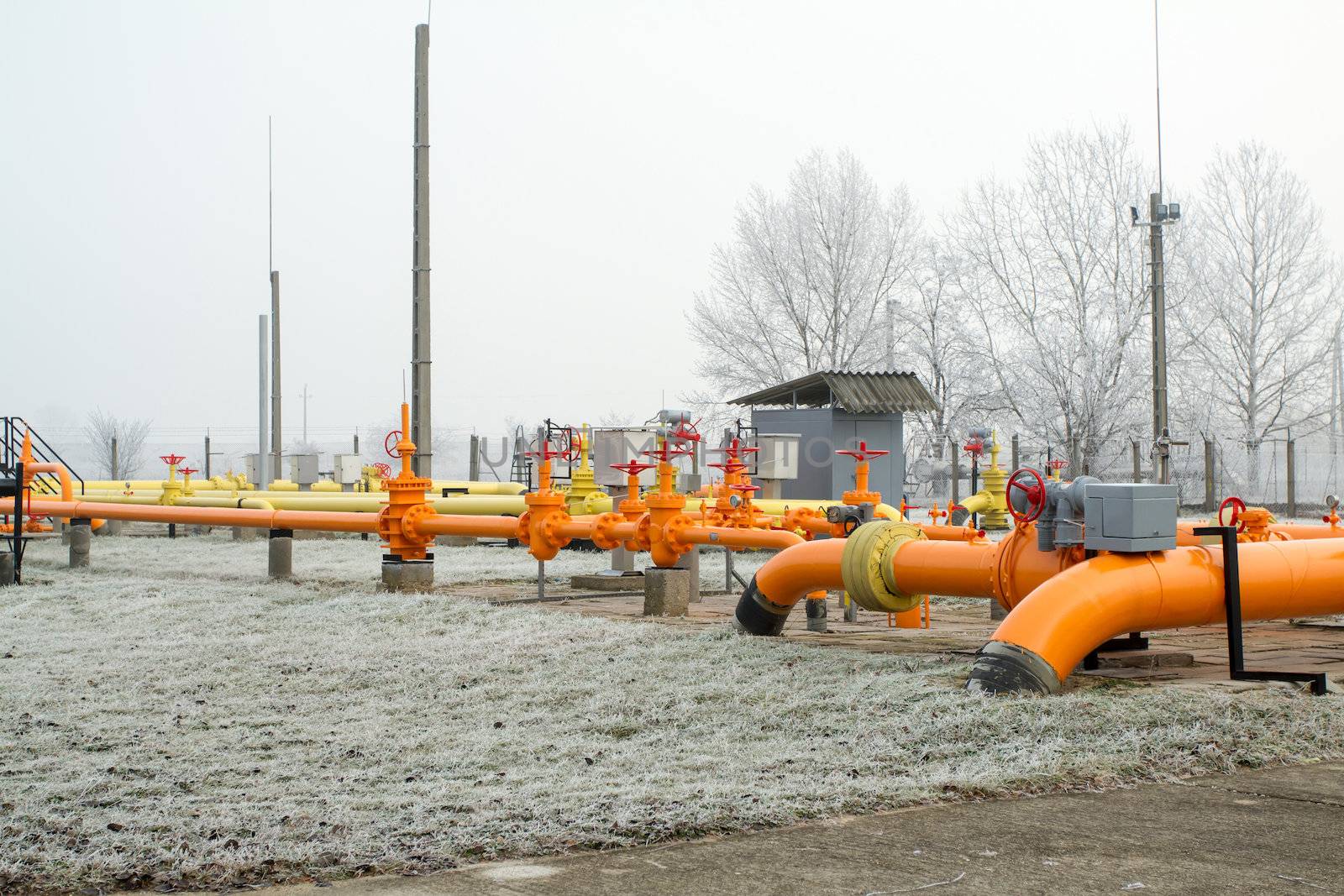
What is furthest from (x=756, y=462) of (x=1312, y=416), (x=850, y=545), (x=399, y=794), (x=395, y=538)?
(x=1312, y=416)

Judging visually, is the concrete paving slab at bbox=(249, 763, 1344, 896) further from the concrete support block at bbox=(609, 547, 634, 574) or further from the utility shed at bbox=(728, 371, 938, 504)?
the utility shed at bbox=(728, 371, 938, 504)

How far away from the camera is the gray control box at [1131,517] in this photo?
6410 mm

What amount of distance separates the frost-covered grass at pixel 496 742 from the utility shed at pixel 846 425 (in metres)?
15.4

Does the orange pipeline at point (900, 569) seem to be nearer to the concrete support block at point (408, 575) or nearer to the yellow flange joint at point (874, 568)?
the yellow flange joint at point (874, 568)

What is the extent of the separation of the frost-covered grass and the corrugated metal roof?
16.0m

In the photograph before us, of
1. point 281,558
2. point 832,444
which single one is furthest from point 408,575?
point 832,444

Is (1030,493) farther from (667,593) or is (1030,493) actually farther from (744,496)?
(744,496)

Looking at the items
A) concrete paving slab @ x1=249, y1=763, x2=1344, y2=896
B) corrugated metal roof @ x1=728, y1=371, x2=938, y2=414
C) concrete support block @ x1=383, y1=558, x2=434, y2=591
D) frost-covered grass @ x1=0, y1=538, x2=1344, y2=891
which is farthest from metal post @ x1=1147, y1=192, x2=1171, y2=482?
concrete paving slab @ x1=249, y1=763, x2=1344, y2=896

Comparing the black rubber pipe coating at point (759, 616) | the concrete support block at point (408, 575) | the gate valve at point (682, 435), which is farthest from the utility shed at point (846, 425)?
the black rubber pipe coating at point (759, 616)

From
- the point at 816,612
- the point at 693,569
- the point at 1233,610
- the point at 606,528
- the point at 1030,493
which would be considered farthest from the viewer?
the point at 693,569

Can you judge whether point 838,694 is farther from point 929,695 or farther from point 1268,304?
point 1268,304

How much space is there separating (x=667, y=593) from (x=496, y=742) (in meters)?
4.71

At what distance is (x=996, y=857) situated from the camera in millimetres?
3934

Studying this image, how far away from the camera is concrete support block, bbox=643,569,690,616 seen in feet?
34.3
